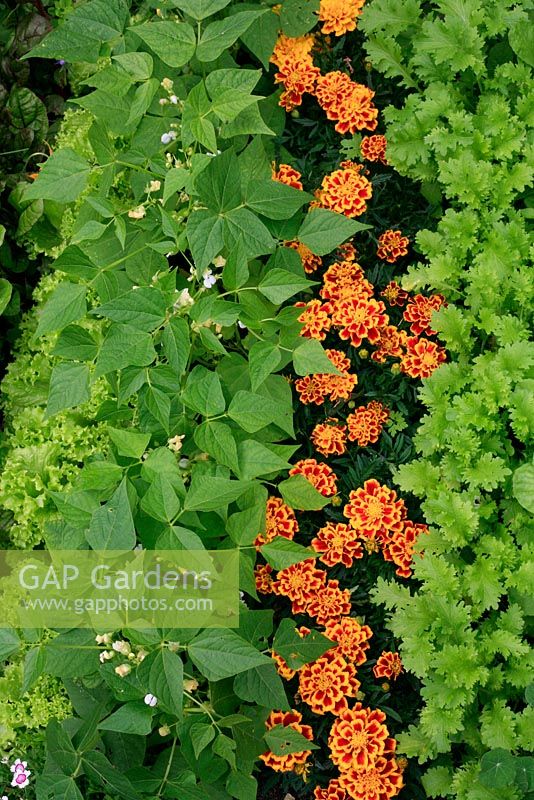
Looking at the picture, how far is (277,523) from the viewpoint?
2.22 meters

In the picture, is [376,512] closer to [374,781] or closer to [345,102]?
[374,781]

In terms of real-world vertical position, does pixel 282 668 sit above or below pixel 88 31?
below

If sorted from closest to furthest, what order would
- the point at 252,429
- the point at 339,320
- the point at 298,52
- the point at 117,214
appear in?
the point at 252,429 → the point at 117,214 → the point at 339,320 → the point at 298,52

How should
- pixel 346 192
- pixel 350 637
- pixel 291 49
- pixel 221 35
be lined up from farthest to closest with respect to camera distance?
pixel 291 49 < pixel 346 192 < pixel 350 637 < pixel 221 35

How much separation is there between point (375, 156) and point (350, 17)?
1.29 feet

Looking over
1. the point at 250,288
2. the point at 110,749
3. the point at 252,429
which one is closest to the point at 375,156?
the point at 250,288

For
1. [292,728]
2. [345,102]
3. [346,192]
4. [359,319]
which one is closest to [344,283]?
[359,319]

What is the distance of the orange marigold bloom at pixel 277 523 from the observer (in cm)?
222

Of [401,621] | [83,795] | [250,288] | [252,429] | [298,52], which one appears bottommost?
[83,795]

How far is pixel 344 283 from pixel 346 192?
0.77ft

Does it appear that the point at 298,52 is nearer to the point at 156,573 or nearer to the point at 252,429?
the point at 252,429

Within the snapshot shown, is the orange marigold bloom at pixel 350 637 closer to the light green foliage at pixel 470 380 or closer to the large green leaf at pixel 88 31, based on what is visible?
the light green foliage at pixel 470 380

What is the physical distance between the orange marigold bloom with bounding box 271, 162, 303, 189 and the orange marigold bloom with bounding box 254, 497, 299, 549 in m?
0.81

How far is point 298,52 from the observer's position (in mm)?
2475
